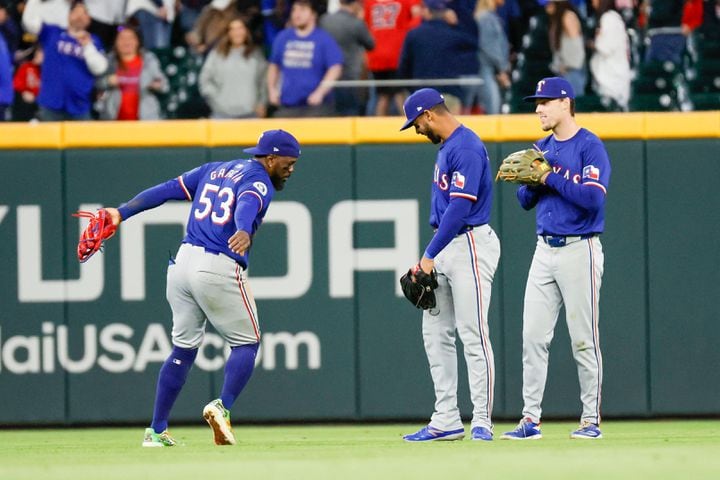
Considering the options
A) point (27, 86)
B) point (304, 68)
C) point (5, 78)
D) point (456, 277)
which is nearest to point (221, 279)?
point (456, 277)

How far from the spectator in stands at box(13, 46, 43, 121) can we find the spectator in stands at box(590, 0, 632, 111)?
14.4ft

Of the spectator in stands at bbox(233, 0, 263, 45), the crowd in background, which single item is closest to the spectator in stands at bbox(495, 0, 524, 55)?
the crowd in background

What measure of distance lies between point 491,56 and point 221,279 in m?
4.41

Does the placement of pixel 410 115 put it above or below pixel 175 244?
above

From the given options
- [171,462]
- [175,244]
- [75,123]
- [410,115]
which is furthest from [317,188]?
[171,462]

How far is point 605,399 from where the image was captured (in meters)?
9.16

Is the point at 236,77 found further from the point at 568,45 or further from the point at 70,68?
the point at 568,45

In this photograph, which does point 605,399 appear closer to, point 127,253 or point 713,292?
point 713,292

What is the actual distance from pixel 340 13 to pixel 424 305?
402 cm

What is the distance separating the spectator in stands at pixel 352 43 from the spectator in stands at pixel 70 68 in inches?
70.5

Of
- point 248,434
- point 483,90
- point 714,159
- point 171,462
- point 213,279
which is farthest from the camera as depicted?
point 483,90

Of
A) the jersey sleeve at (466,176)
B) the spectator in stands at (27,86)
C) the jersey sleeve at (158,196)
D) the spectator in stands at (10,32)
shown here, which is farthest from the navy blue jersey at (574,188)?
the spectator in stands at (10,32)

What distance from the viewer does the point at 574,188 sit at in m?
6.80

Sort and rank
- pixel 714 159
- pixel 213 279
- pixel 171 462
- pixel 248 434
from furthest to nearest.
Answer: pixel 714 159, pixel 248 434, pixel 213 279, pixel 171 462
